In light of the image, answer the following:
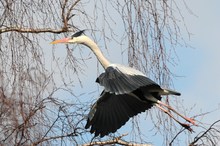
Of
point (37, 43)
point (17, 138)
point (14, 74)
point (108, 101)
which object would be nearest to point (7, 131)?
point (17, 138)

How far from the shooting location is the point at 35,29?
2.42 meters

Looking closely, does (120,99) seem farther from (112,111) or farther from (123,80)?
(123,80)

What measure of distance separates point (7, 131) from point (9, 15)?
0.55m

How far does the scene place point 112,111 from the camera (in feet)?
9.61

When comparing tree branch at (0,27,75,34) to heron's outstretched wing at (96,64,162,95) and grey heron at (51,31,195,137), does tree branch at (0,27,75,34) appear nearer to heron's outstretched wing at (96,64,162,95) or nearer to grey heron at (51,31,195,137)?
grey heron at (51,31,195,137)

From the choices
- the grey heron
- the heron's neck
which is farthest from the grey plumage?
the heron's neck

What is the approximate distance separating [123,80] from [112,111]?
1.43ft

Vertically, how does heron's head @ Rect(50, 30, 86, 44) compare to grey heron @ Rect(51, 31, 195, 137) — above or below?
above

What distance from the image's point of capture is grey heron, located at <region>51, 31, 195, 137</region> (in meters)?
2.49

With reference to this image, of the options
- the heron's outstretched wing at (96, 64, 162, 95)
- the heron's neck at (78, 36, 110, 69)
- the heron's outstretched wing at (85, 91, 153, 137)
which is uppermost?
the heron's neck at (78, 36, 110, 69)

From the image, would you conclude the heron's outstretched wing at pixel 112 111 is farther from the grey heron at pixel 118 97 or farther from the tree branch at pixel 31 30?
the tree branch at pixel 31 30

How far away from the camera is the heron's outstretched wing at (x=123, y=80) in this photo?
2414 millimetres

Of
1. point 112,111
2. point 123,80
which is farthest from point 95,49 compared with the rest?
point 123,80

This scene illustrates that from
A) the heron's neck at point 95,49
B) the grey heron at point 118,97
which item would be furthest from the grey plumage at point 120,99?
the heron's neck at point 95,49
